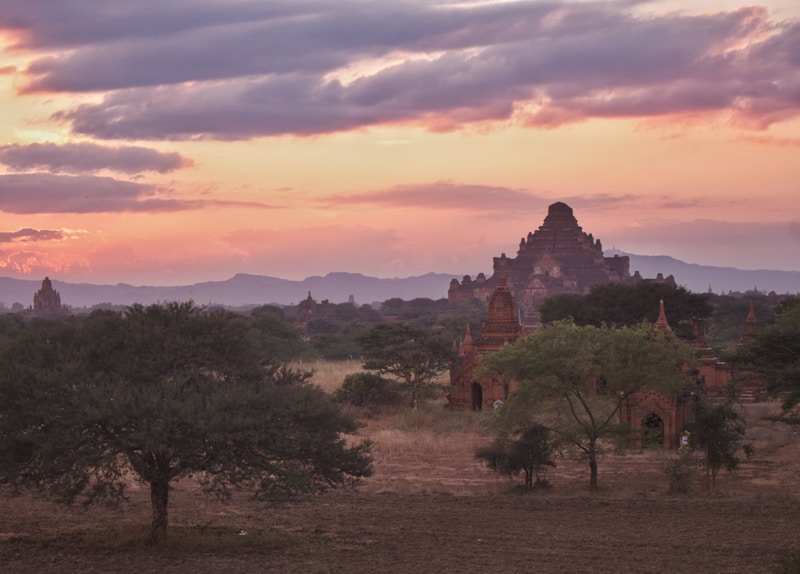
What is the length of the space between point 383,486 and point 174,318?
35.0ft

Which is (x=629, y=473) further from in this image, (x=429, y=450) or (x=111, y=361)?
(x=111, y=361)

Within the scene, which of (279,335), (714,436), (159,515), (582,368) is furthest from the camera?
(279,335)

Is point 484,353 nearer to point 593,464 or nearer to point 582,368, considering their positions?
point 593,464

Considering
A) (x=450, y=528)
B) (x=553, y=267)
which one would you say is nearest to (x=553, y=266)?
(x=553, y=267)

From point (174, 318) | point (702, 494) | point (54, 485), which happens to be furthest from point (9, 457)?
point (702, 494)

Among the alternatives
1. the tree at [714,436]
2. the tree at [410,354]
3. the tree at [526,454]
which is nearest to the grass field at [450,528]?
the tree at [526,454]

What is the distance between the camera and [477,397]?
5078 cm

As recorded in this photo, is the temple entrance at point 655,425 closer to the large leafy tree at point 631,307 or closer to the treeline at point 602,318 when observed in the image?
the treeline at point 602,318

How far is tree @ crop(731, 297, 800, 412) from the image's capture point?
27.8 metres

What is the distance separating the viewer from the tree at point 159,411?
19.4m

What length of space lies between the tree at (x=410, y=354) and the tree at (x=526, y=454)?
22091mm

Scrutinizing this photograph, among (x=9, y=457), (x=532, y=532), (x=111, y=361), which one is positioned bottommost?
(x=532, y=532)

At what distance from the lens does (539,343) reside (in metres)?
29.6

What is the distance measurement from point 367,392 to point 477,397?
5298 mm
